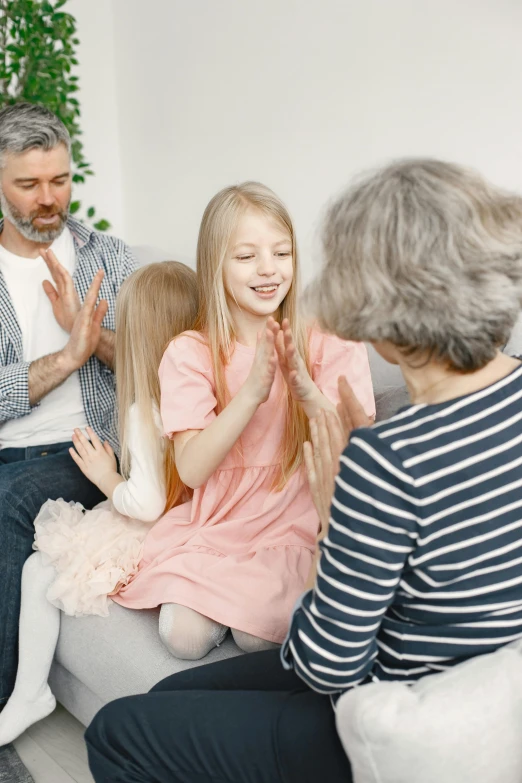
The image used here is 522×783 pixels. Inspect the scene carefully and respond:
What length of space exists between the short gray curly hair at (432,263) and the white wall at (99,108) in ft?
9.13

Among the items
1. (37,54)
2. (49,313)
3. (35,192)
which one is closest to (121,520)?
(49,313)

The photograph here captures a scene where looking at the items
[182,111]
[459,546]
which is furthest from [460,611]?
[182,111]

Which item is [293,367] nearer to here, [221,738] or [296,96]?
[221,738]

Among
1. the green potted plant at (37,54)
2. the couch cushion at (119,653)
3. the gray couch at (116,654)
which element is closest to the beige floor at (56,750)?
the gray couch at (116,654)

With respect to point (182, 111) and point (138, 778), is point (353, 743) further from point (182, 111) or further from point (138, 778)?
point (182, 111)

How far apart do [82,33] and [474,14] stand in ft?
6.60

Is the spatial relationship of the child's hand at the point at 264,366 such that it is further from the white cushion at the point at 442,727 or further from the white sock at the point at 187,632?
the white cushion at the point at 442,727

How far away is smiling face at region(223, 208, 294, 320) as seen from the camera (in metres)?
1.67

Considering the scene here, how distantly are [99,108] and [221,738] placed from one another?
300 centimetres

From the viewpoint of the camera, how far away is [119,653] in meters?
1.61

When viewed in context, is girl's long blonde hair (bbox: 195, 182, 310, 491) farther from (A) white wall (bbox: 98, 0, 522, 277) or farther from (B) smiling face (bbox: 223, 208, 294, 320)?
(A) white wall (bbox: 98, 0, 522, 277)

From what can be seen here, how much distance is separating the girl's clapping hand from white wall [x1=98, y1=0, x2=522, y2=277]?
77cm

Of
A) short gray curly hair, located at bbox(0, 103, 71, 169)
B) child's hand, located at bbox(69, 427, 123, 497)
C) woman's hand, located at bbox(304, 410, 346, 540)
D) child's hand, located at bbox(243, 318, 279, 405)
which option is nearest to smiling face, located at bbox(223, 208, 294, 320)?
Answer: child's hand, located at bbox(243, 318, 279, 405)

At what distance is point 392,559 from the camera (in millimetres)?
910
